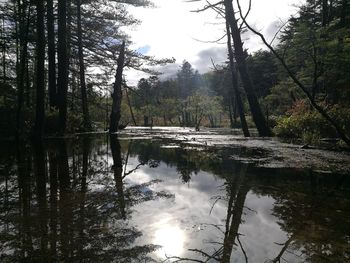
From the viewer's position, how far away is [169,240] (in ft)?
8.16

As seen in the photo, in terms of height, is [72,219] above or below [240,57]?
Answer: below

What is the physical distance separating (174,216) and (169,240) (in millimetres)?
611

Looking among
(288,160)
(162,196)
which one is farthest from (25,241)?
(288,160)

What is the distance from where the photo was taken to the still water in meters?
2.24

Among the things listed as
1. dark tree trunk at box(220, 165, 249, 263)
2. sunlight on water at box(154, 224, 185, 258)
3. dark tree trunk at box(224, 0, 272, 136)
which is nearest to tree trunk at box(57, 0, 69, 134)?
dark tree trunk at box(224, 0, 272, 136)

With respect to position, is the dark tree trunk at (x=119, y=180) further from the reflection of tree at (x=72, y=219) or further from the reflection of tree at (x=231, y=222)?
the reflection of tree at (x=231, y=222)

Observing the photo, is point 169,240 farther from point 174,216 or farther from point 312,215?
point 312,215

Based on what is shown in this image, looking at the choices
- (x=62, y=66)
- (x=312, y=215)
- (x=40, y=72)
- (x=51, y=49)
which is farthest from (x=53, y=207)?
(x=51, y=49)

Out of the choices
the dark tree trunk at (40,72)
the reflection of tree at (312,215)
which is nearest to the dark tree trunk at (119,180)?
the reflection of tree at (312,215)

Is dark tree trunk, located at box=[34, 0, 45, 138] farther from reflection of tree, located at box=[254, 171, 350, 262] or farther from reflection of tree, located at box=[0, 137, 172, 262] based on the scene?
reflection of tree, located at box=[254, 171, 350, 262]

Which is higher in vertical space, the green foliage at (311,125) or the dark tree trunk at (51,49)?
the dark tree trunk at (51,49)

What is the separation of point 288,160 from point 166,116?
7379 centimetres

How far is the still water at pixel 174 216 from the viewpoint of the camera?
7.34 ft

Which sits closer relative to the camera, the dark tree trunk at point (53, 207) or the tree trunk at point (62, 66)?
the dark tree trunk at point (53, 207)
